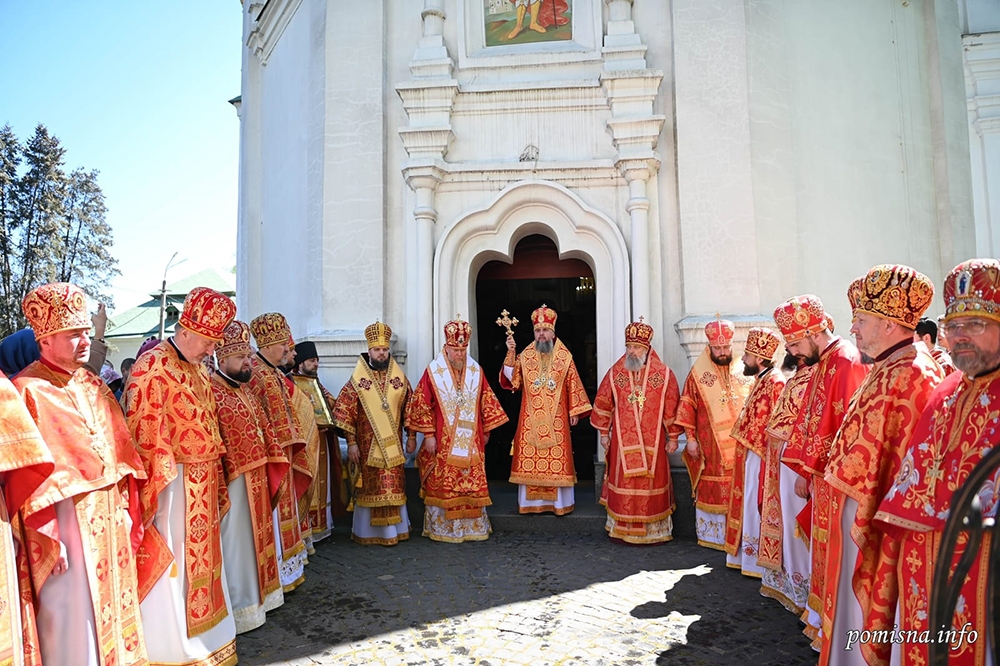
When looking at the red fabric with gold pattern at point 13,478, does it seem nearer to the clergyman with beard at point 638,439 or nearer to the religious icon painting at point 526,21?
the clergyman with beard at point 638,439

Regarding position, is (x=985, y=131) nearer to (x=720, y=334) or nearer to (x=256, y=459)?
(x=720, y=334)

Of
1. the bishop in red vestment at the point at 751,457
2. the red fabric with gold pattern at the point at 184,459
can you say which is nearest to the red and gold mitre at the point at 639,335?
the bishop in red vestment at the point at 751,457

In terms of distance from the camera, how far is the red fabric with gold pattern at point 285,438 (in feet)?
15.9

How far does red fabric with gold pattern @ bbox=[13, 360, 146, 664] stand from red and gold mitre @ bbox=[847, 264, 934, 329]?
361 cm

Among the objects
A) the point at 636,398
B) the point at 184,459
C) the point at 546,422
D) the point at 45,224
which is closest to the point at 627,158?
the point at 636,398

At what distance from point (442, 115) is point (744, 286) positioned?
3.94 m

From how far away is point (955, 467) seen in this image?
94.3 inches

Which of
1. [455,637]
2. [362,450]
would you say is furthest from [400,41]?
[455,637]

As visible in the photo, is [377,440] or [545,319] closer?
[377,440]

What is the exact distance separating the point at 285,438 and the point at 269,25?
8179 millimetres

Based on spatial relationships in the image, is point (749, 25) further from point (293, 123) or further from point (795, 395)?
point (293, 123)

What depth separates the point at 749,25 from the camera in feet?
25.3

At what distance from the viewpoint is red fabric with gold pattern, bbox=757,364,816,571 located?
→ 4254 mm

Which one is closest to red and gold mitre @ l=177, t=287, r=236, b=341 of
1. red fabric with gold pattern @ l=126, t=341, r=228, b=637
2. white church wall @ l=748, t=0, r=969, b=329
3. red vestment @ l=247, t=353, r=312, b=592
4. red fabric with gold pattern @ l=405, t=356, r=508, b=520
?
red fabric with gold pattern @ l=126, t=341, r=228, b=637
